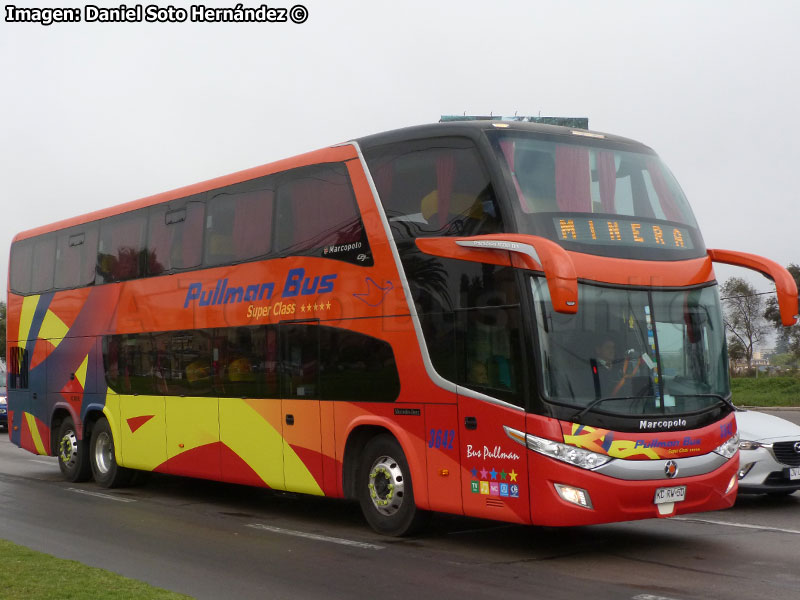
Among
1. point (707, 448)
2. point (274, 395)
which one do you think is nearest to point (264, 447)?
point (274, 395)

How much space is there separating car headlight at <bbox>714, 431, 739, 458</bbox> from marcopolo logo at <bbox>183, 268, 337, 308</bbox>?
460cm

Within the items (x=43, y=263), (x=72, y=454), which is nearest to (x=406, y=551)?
(x=72, y=454)

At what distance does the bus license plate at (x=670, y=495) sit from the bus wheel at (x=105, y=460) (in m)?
9.93

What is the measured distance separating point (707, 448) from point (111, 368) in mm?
10020

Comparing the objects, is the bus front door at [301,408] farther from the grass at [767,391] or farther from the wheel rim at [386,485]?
the grass at [767,391]

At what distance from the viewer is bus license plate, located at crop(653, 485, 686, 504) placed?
9.42 metres

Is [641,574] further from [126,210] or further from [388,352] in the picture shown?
[126,210]

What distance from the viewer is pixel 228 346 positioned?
13.7m

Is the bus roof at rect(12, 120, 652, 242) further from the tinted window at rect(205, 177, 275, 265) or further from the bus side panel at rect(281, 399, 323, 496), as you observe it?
the bus side panel at rect(281, 399, 323, 496)

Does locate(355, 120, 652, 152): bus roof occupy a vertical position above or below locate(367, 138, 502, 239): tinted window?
above

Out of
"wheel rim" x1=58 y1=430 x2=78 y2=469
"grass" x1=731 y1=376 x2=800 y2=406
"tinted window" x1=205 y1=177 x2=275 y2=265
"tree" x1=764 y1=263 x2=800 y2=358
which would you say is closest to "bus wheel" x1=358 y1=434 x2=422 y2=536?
"tinted window" x1=205 y1=177 x2=275 y2=265

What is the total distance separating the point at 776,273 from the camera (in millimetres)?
10258

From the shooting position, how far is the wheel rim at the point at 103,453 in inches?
662

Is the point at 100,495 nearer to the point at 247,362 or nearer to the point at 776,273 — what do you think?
the point at 247,362
